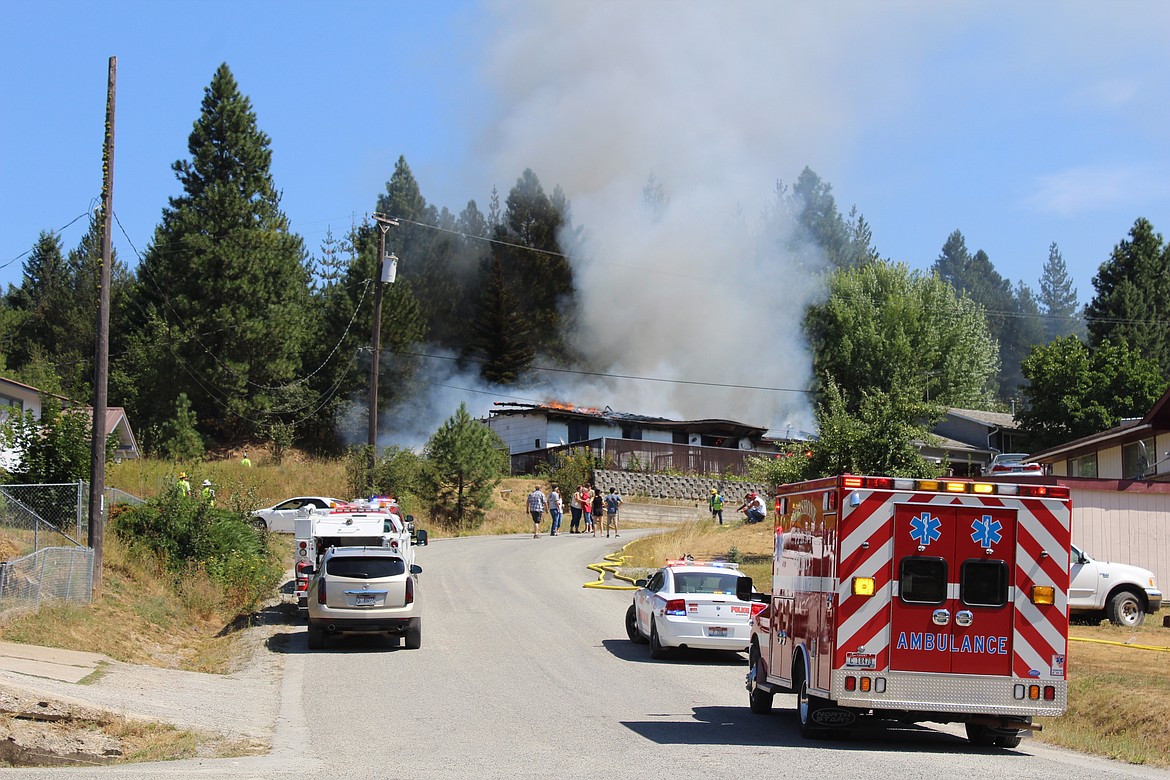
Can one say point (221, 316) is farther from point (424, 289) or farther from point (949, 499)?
point (949, 499)

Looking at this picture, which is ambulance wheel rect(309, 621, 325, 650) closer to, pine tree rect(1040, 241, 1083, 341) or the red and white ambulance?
the red and white ambulance

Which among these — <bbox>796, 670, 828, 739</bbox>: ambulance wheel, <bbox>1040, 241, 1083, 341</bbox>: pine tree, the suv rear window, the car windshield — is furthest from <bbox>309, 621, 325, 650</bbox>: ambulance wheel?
<bbox>1040, 241, 1083, 341</bbox>: pine tree

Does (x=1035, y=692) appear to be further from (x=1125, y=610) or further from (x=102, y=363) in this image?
(x=102, y=363)

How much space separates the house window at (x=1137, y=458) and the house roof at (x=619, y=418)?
87.4 feet

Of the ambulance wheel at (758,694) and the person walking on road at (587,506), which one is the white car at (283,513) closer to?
the person walking on road at (587,506)

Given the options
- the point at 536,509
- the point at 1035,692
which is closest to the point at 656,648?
the point at 1035,692

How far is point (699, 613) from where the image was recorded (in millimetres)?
18703

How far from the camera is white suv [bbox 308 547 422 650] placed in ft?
63.4

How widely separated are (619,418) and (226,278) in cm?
1933

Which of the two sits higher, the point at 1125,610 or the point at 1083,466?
the point at 1083,466

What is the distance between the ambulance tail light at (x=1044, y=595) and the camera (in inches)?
438

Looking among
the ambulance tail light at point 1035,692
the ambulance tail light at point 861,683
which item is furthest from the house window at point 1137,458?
the ambulance tail light at point 861,683

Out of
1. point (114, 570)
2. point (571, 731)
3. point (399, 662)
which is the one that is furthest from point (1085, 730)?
point (114, 570)

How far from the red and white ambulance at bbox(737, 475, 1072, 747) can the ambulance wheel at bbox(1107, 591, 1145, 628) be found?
12.7 metres
